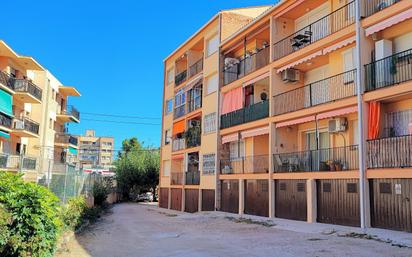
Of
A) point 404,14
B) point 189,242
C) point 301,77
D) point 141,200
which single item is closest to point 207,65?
point 301,77

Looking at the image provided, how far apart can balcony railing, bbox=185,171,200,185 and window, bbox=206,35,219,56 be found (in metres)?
9.01

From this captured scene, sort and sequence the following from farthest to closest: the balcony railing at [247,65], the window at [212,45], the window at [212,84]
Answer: the window at [212,45] < the window at [212,84] < the balcony railing at [247,65]

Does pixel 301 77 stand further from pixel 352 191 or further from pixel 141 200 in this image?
pixel 141 200

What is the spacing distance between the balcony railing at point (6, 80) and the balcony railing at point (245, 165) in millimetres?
20356

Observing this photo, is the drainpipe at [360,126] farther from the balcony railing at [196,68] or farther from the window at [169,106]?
the window at [169,106]

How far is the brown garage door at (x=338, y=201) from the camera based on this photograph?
17.1 metres

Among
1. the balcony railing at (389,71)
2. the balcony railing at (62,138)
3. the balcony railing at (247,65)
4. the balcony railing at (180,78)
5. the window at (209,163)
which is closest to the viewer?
the balcony railing at (389,71)

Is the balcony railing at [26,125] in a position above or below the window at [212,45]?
below

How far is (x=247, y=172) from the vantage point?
25.8 m

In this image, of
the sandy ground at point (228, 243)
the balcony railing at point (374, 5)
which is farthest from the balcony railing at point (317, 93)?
the sandy ground at point (228, 243)

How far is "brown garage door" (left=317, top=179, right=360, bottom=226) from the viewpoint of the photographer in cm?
1712

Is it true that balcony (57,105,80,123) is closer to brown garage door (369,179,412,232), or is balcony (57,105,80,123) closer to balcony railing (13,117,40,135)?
balcony railing (13,117,40,135)

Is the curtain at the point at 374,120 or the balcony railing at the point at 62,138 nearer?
the curtain at the point at 374,120

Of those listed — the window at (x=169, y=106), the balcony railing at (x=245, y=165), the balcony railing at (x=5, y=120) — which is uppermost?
the window at (x=169, y=106)
